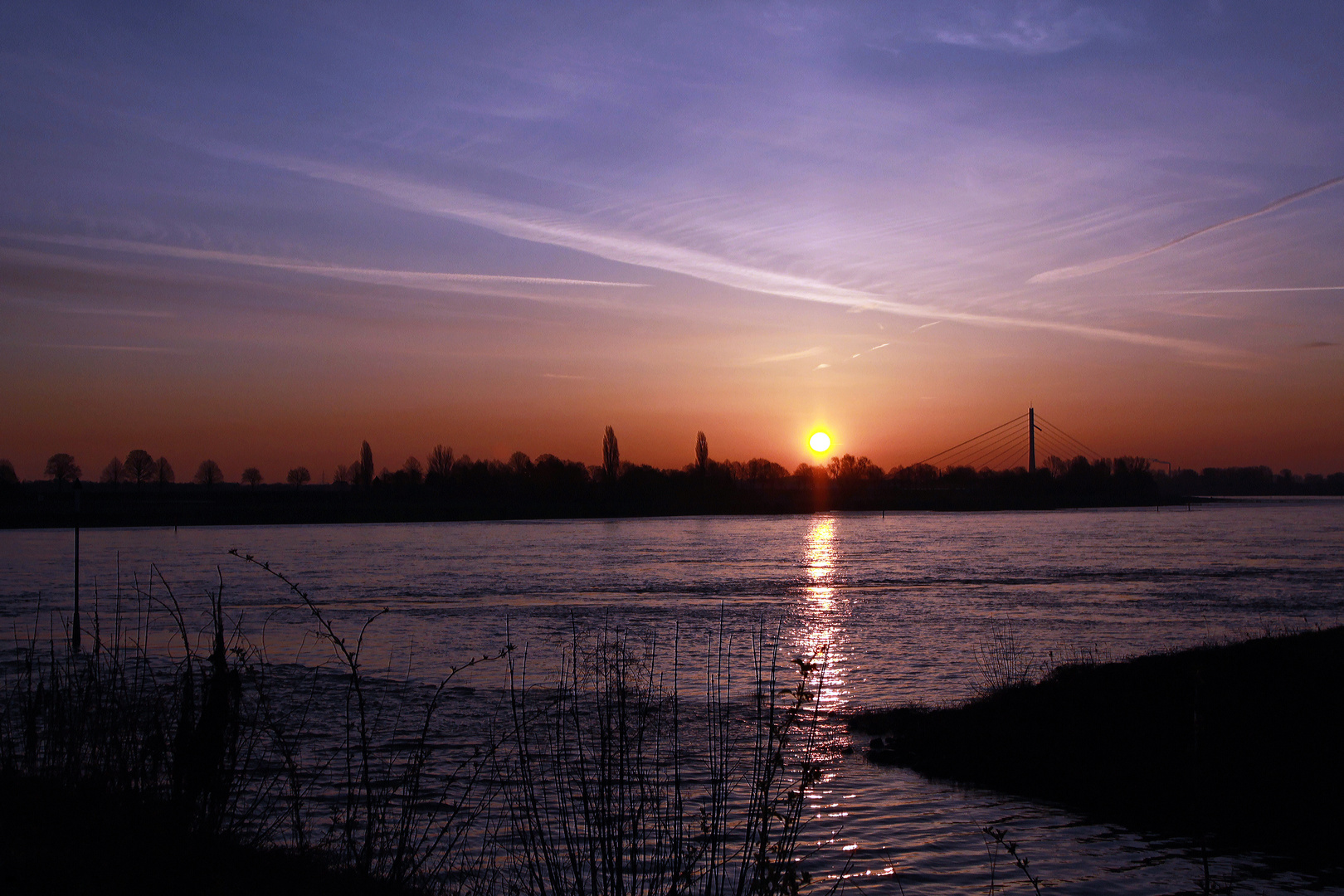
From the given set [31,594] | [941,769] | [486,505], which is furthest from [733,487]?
[941,769]

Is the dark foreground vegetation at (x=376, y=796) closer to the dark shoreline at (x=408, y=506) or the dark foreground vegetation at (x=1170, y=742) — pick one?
the dark foreground vegetation at (x=1170, y=742)

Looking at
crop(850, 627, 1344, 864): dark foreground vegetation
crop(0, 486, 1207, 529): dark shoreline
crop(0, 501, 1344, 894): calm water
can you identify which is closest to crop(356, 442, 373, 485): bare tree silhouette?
crop(0, 486, 1207, 529): dark shoreline

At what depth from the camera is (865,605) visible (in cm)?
3691

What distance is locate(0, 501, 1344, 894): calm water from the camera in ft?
35.4

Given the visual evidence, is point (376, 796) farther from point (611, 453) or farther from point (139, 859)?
point (611, 453)

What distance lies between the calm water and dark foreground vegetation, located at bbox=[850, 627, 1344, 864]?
31.6 inches

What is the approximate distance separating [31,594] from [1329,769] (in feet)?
138

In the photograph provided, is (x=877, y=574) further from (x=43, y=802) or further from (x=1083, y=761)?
(x=43, y=802)

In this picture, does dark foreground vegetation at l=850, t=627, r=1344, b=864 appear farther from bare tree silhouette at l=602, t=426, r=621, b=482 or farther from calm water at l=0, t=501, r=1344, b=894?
bare tree silhouette at l=602, t=426, r=621, b=482

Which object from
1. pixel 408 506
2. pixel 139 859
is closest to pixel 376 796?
pixel 139 859

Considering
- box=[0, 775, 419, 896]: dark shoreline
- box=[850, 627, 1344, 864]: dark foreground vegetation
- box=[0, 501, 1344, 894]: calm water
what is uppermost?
box=[0, 775, 419, 896]: dark shoreline

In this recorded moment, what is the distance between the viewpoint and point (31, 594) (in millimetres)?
38031

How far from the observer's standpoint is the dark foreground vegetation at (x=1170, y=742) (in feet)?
37.7

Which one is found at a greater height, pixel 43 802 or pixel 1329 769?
pixel 43 802
